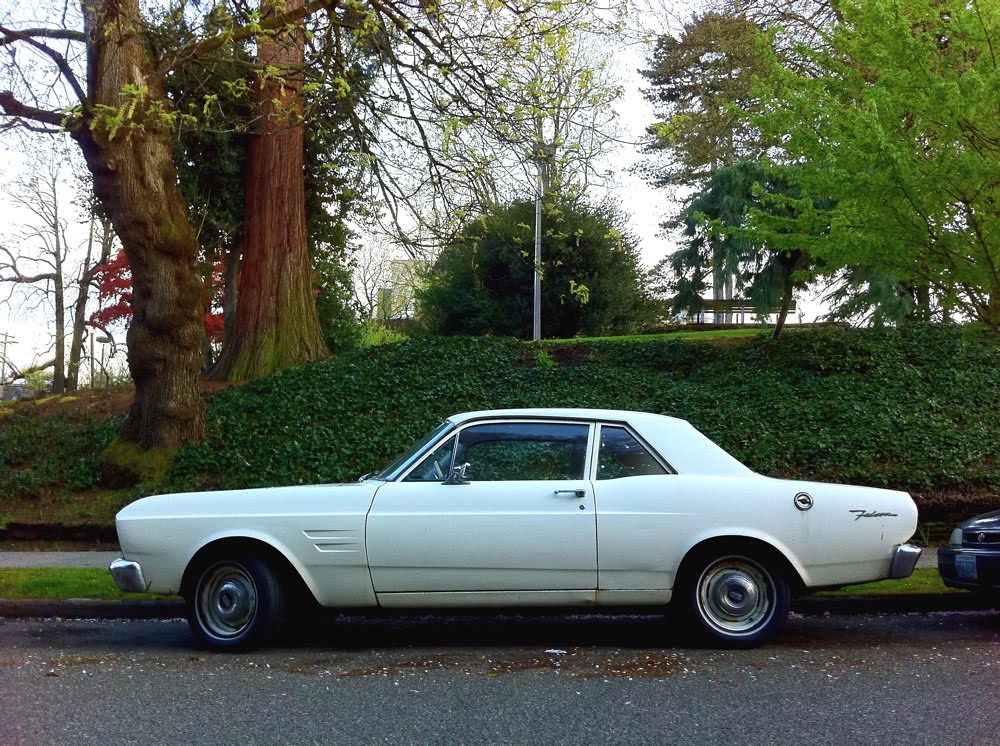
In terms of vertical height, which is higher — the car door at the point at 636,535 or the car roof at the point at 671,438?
the car roof at the point at 671,438

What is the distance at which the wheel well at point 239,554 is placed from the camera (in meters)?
6.48

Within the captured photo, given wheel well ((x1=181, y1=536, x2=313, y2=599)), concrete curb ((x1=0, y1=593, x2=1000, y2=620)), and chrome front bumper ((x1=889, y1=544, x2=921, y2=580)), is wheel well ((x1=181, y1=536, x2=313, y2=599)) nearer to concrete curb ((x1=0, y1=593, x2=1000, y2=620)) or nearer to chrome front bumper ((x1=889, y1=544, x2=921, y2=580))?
concrete curb ((x1=0, y1=593, x2=1000, y2=620))

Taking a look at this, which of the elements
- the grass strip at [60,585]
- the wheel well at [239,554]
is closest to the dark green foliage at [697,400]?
the grass strip at [60,585]

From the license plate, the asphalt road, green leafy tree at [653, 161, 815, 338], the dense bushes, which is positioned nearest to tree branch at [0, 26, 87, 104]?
the dense bushes

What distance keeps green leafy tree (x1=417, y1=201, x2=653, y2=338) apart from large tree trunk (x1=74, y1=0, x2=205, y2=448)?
13.9 m

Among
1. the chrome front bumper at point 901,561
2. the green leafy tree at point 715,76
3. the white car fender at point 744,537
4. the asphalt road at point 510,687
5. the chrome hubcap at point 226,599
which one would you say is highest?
the green leafy tree at point 715,76

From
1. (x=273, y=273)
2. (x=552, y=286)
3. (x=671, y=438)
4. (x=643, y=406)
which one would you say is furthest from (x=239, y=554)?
(x=552, y=286)

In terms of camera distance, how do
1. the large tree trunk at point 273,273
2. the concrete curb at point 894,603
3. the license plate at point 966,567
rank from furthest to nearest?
the large tree trunk at point 273,273 → the concrete curb at point 894,603 → the license plate at point 966,567

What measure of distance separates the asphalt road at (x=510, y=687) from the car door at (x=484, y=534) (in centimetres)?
49

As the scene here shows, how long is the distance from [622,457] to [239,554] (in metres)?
2.52

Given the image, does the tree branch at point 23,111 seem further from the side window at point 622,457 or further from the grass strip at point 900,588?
the grass strip at point 900,588

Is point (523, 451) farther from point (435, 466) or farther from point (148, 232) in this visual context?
point (148, 232)

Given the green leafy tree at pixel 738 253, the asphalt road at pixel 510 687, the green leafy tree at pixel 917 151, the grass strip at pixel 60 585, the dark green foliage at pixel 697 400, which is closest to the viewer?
the asphalt road at pixel 510 687

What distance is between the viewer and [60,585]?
28.0 feet
